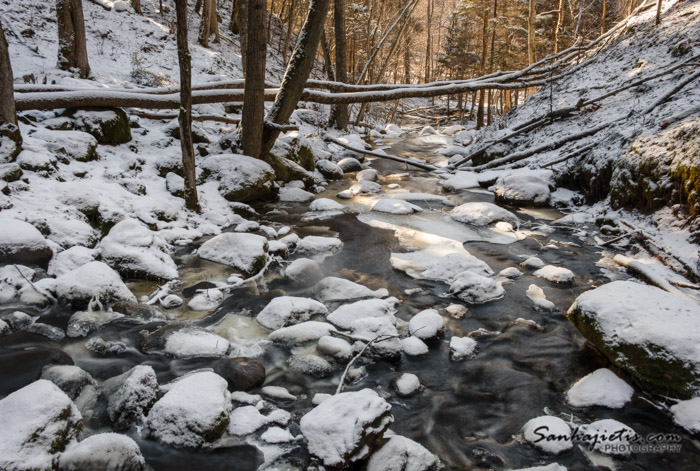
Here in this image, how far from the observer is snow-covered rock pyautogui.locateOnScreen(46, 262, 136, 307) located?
179 inches

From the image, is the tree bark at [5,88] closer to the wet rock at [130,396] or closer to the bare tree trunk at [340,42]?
the wet rock at [130,396]

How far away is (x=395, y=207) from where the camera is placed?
29.1 feet

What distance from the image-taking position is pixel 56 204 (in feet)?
19.6

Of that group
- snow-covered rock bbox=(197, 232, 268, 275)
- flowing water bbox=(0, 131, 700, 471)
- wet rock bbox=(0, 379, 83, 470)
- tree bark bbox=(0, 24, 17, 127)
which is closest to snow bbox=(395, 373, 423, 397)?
flowing water bbox=(0, 131, 700, 471)

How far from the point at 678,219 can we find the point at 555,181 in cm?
377

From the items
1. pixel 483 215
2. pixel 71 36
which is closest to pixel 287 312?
pixel 483 215

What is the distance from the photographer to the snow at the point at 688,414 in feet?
10.00

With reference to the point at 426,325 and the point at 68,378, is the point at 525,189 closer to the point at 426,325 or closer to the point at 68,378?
the point at 426,325

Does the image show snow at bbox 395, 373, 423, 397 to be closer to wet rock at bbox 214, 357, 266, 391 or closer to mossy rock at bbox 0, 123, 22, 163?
wet rock at bbox 214, 357, 266, 391

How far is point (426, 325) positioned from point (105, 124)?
24.5ft

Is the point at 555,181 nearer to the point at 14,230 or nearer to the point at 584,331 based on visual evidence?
the point at 584,331

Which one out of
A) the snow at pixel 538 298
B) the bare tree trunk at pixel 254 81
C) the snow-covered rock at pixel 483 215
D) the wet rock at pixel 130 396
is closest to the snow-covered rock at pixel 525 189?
the snow-covered rock at pixel 483 215

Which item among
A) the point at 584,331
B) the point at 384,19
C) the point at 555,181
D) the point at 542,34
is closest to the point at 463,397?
the point at 584,331

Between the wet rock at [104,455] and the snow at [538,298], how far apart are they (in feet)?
14.2
